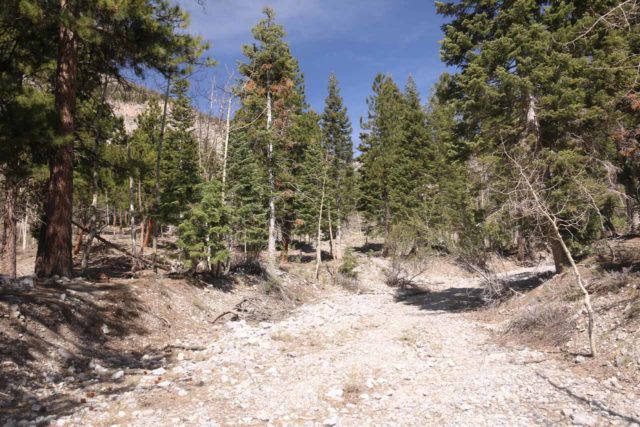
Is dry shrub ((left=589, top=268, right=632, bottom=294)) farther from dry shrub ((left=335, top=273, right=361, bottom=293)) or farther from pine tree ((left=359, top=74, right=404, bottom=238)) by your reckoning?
pine tree ((left=359, top=74, right=404, bottom=238))

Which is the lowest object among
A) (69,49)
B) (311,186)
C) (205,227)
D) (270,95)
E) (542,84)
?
(205,227)

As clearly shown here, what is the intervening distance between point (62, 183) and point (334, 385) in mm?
8441

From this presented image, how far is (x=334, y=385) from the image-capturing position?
7.05m

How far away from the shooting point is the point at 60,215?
10.1 metres

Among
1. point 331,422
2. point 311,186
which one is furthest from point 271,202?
point 331,422

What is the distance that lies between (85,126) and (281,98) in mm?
12141

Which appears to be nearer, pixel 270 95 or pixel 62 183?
pixel 62 183

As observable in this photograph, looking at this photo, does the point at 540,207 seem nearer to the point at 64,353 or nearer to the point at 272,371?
the point at 272,371

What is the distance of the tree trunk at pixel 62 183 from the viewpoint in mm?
10047

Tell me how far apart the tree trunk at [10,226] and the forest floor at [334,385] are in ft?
20.5

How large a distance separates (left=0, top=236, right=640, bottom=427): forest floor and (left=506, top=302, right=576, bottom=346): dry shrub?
0.60 meters

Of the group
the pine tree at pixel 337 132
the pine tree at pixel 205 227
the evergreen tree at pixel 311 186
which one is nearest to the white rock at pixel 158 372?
the pine tree at pixel 205 227

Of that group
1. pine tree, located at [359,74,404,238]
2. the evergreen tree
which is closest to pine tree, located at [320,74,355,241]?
pine tree, located at [359,74,404,238]

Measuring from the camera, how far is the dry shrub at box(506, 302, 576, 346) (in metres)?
8.51
